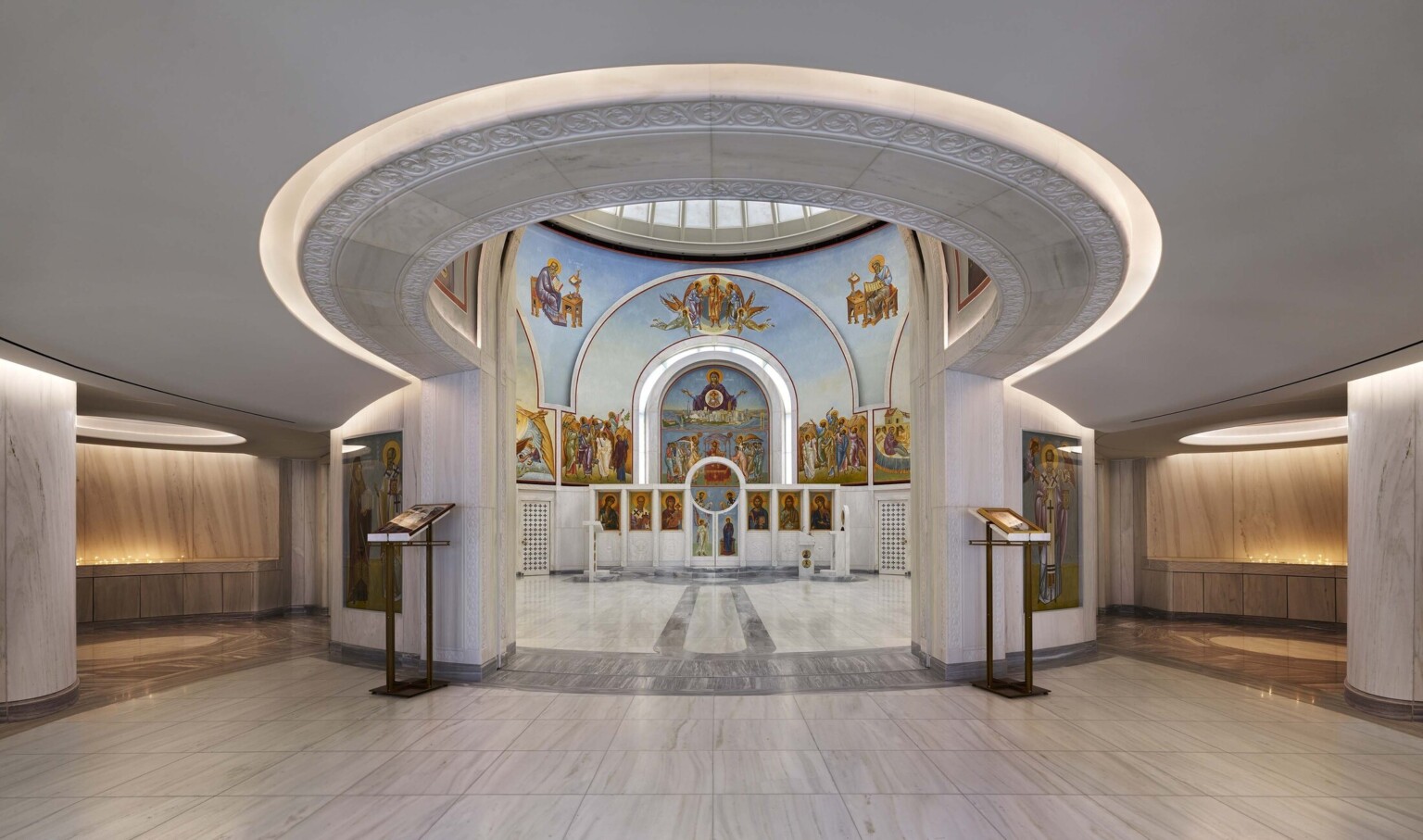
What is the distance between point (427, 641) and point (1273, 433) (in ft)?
44.1

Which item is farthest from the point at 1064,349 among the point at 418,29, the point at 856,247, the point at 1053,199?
the point at 856,247

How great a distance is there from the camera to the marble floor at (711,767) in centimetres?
473

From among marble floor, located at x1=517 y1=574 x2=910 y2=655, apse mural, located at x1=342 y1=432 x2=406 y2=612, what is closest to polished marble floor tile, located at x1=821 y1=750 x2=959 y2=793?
marble floor, located at x1=517 y1=574 x2=910 y2=655

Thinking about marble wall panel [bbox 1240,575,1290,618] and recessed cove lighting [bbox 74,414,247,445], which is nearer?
recessed cove lighting [bbox 74,414,247,445]

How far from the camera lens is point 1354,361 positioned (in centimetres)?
700

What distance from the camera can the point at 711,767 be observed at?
5719mm

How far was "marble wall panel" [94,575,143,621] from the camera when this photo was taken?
Answer: 1349 centimetres

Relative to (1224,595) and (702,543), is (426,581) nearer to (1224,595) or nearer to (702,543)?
(1224,595)

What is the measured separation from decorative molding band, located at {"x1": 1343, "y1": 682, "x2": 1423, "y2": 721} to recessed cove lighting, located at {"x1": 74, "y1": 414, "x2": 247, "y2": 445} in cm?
1488

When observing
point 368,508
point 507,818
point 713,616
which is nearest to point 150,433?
point 368,508

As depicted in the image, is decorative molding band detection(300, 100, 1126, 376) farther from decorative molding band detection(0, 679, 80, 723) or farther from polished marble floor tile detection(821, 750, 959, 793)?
decorative molding band detection(0, 679, 80, 723)

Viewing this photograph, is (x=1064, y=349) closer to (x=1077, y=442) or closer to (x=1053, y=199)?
(x=1077, y=442)

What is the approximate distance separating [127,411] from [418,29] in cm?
990

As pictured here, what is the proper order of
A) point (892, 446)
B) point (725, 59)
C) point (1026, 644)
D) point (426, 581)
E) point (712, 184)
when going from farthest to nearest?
point (892, 446) → point (426, 581) → point (1026, 644) → point (712, 184) → point (725, 59)
